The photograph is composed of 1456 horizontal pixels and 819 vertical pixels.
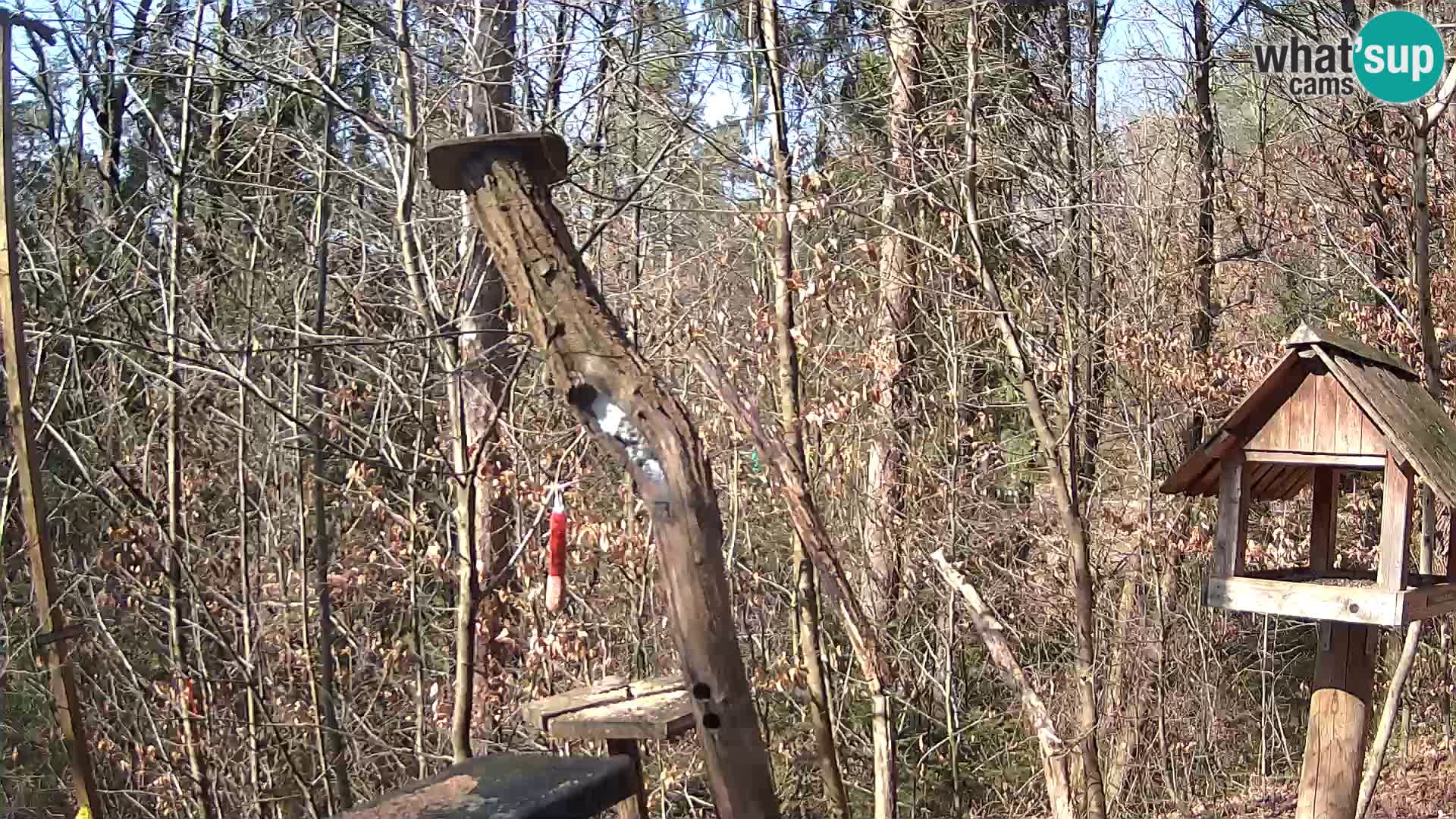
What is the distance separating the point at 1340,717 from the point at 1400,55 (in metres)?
4.91

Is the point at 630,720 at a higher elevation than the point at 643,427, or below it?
below

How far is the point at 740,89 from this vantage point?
19.2ft

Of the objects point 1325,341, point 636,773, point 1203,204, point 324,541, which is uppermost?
point 1203,204

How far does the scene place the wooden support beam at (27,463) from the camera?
2529mm

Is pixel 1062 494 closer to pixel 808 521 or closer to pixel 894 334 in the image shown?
pixel 808 521

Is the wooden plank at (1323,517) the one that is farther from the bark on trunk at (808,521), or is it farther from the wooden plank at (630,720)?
the wooden plank at (630,720)

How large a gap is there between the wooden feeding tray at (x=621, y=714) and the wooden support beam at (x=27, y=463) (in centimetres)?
110

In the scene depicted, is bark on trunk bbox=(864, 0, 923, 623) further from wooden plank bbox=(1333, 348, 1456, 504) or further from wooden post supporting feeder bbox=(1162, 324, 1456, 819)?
wooden plank bbox=(1333, 348, 1456, 504)

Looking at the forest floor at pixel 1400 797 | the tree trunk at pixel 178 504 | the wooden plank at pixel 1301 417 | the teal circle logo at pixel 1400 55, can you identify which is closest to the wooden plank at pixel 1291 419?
the wooden plank at pixel 1301 417

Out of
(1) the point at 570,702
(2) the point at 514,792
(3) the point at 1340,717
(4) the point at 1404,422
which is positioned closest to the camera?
(2) the point at 514,792

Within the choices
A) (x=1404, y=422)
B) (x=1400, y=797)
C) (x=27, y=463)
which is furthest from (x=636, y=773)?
(x=1400, y=797)

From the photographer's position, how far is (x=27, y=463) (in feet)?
8.56

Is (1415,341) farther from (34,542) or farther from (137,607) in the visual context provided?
(137,607)

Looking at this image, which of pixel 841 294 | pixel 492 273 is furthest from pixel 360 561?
pixel 841 294
